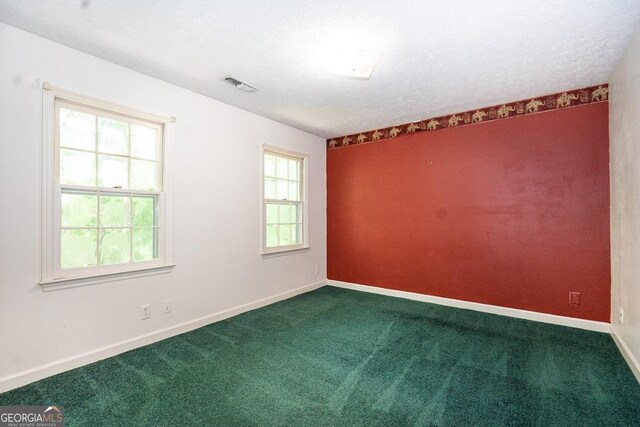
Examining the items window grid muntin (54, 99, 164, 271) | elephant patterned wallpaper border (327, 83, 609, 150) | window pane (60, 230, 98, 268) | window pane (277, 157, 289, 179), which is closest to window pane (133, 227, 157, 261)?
window grid muntin (54, 99, 164, 271)

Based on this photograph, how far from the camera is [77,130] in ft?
7.98

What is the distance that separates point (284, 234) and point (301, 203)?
579 millimetres

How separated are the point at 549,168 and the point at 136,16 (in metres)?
4.10

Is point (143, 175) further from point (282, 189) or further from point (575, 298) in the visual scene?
point (575, 298)

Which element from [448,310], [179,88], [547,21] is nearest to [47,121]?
[179,88]

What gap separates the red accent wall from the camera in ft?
10.2

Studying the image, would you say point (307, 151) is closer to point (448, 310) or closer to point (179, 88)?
point (179, 88)

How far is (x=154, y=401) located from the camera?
1909 mm

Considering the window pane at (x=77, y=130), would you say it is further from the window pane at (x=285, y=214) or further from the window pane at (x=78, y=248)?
the window pane at (x=285, y=214)

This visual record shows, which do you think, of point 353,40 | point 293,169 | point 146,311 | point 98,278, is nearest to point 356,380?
point 146,311

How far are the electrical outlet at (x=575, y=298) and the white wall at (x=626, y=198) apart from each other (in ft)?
0.83

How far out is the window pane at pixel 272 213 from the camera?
4.20m

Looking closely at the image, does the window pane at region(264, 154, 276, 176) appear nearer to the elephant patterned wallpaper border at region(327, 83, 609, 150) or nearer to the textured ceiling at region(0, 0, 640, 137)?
the textured ceiling at region(0, 0, 640, 137)

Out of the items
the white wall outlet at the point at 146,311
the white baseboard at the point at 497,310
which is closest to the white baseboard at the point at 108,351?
the white wall outlet at the point at 146,311
